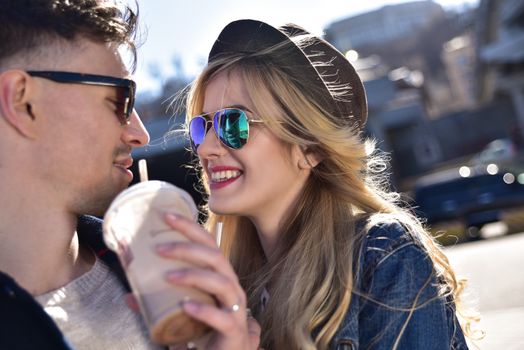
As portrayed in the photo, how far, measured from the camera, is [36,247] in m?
2.17

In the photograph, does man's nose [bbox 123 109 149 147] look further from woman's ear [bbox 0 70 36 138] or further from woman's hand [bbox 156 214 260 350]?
woman's hand [bbox 156 214 260 350]

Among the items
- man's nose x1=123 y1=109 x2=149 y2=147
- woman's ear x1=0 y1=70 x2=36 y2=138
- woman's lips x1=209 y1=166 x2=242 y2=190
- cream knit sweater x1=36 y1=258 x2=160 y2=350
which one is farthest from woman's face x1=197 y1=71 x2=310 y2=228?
woman's ear x1=0 y1=70 x2=36 y2=138

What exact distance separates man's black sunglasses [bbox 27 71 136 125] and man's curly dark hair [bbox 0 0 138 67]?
0.11 metres

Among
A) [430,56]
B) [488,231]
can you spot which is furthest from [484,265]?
[430,56]

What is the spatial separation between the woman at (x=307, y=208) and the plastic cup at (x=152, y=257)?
825 millimetres

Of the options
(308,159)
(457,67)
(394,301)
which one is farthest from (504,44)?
(457,67)

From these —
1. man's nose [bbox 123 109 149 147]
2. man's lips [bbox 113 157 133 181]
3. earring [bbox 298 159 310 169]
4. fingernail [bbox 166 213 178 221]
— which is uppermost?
man's nose [bbox 123 109 149 147]

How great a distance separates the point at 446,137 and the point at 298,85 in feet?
181

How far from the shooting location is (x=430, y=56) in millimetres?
98875

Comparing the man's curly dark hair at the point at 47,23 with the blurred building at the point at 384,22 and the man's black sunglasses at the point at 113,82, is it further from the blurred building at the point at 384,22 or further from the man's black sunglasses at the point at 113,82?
the blurred building at the point at 384,22

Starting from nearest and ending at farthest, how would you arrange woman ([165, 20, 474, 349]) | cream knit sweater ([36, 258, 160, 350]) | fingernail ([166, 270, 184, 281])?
fingernail ([166, 270, 184, 281]) → cream knit sweater ([36, 258, 160, 350]) → woman ([165, 20, 474, 349])

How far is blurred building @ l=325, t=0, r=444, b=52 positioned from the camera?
122 m

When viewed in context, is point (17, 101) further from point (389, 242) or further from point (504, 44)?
point (504, 44)

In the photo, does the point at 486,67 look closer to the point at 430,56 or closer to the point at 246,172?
the point at 246,172
